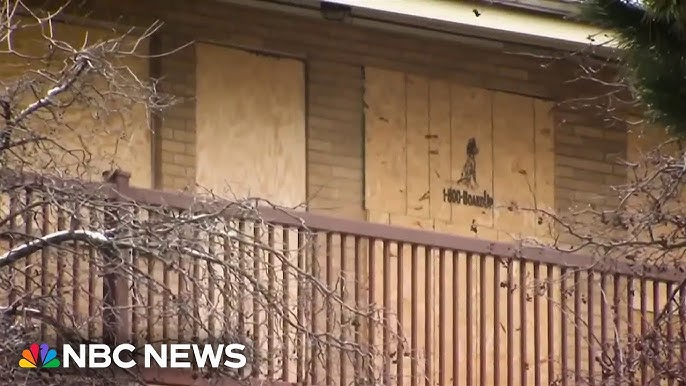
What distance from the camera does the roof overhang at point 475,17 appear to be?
15.1 metres

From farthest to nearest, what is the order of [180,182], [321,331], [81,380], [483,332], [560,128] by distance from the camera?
1. [560,128]
2. [180,182]
3. [483,332]
4. [321,331]
5. [81,380]

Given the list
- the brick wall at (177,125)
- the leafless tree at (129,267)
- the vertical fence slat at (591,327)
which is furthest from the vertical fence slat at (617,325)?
the brick wall at (177,125)

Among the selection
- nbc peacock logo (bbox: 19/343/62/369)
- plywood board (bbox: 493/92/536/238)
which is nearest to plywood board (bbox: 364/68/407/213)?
plywood board (bbox: 493/92/536/238)

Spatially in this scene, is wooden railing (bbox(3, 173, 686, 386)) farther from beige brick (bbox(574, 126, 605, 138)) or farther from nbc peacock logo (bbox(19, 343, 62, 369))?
beige brick (bbox(574, 126, 605, 138))

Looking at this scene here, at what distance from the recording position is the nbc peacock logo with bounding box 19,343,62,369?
11.5 m

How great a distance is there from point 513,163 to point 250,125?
2254mm

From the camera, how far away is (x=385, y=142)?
16141mm

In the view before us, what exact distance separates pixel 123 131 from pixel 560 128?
413 centimetres

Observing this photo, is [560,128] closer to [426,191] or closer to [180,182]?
[426,191]

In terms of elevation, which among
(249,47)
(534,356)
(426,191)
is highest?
(249,47)

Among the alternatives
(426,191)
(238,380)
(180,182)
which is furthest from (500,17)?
(238,380)

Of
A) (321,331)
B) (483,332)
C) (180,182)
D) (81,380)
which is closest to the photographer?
(81,380)

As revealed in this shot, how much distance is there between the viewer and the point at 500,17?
50.5 feet

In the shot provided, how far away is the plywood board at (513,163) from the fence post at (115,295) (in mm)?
4413
